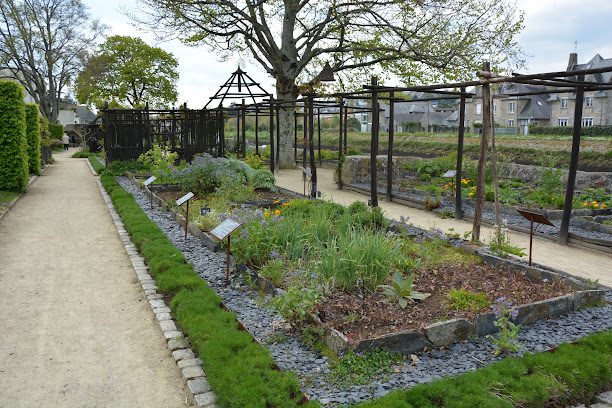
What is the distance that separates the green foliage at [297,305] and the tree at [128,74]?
36.5 meters

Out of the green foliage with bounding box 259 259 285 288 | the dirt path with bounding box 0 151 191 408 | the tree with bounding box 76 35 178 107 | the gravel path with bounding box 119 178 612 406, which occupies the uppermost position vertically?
the tree with bounding box 76 35 178 107

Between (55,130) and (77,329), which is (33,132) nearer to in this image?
(77,329)

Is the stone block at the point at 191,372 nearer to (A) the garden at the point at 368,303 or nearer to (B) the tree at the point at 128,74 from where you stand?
(A) the garden at the point at 368,303

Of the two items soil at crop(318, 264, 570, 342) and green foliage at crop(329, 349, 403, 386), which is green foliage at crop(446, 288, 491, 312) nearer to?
soil at crop(318, 264, 570, 342)

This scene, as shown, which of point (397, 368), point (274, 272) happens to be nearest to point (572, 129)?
point (274, 272)

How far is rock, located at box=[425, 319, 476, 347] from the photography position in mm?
3973

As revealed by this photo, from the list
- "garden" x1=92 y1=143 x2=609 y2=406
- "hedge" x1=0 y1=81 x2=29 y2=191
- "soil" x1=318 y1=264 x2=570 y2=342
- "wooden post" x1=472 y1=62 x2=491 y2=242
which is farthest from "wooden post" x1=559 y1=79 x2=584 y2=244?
"hedge" x1=0 y1=81 x2=29 y2=191

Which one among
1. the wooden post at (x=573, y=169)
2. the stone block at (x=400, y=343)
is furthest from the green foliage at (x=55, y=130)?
the stone block at (x=400, y=343)

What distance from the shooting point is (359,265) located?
4.89 meters

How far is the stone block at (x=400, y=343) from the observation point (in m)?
3.79

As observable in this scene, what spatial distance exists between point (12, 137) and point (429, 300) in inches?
465

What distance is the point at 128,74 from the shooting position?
3856 centimetres

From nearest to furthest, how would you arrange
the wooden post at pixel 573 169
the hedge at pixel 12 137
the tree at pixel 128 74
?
the wooden post at pixel 573 169, the hedge at pixel 12 137, the tree at pixel 128 74

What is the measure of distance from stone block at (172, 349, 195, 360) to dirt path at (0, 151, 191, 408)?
0.07 metres
